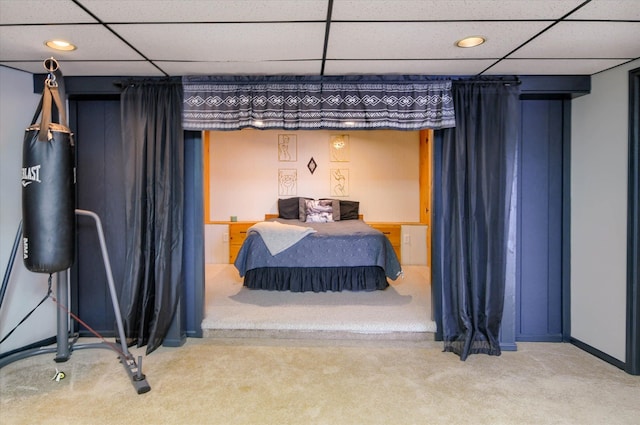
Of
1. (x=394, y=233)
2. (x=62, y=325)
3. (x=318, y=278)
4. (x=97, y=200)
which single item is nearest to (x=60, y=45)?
(x=97, y=200)

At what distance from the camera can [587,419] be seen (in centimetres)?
211

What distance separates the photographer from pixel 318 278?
4336 mm

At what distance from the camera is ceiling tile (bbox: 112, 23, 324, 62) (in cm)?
213

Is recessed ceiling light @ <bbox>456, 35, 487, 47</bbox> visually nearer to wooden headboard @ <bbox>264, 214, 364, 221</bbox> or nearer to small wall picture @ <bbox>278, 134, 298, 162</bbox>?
wooden headboard @ <bbox>264, 214, 364, 221</bbox>

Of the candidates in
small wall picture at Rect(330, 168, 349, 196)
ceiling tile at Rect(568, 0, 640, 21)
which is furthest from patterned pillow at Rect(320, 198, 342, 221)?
ceiling tile at Rect(568, 0, 640, 21)

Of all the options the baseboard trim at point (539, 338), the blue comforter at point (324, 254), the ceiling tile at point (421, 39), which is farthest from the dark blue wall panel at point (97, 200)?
the baseboard trim at point (539, 338)

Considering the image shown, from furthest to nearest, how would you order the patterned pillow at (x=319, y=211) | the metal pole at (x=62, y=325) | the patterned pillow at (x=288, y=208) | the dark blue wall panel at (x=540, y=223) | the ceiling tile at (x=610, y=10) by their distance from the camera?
1. the patterned pillow at (x=288, y=208)
2. the patterned pillow at (x=319, y=211)
3. the dark blue wall panel at (x=540, y=223)
4. the metal pole at (x=62, y=325)
5. the ceiling tile at (x=610, y=10)

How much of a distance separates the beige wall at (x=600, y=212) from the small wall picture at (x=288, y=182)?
4068 mm

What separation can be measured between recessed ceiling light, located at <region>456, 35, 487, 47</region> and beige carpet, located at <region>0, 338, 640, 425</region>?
224 cm

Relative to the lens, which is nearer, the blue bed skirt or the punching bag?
the punching bag

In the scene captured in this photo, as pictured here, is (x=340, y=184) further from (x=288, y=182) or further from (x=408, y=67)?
(x=408, y=67)

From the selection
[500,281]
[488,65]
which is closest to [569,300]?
[500,281]

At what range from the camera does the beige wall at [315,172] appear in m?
6.26

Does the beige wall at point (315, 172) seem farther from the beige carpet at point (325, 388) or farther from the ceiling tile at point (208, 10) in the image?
the ceiling tile at point (208, 10)
